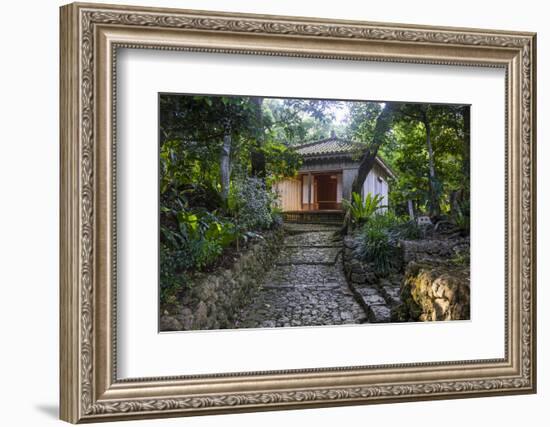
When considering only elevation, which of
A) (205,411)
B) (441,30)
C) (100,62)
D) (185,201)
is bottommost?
(205,411)

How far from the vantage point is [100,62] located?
14.8 ft

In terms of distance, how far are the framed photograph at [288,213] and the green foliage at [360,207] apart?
0.02 metres

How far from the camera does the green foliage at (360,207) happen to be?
17.1ft

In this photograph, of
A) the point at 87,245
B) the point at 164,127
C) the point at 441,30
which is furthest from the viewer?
the point at 441,30

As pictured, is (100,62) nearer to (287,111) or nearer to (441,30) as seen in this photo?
(287,111)

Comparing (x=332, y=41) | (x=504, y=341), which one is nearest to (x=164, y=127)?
(x=332, y=41)

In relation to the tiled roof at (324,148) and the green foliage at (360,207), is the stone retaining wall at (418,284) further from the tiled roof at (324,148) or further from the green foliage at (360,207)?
the tiled roof at (324,148)

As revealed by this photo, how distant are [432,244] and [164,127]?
2030 mm

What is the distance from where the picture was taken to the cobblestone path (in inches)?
198

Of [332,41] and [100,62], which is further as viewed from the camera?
[332,41]

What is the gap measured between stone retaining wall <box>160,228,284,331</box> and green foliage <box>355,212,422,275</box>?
593 mm

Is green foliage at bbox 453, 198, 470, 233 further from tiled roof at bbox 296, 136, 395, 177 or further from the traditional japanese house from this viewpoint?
tiled roof at bbox 296, 136, 395, 177

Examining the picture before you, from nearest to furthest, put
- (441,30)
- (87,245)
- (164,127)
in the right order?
(87,245), (164,127), (441,30)

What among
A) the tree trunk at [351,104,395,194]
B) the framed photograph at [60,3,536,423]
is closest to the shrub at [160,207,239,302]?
the framed photograph at [60,3,536,423]
